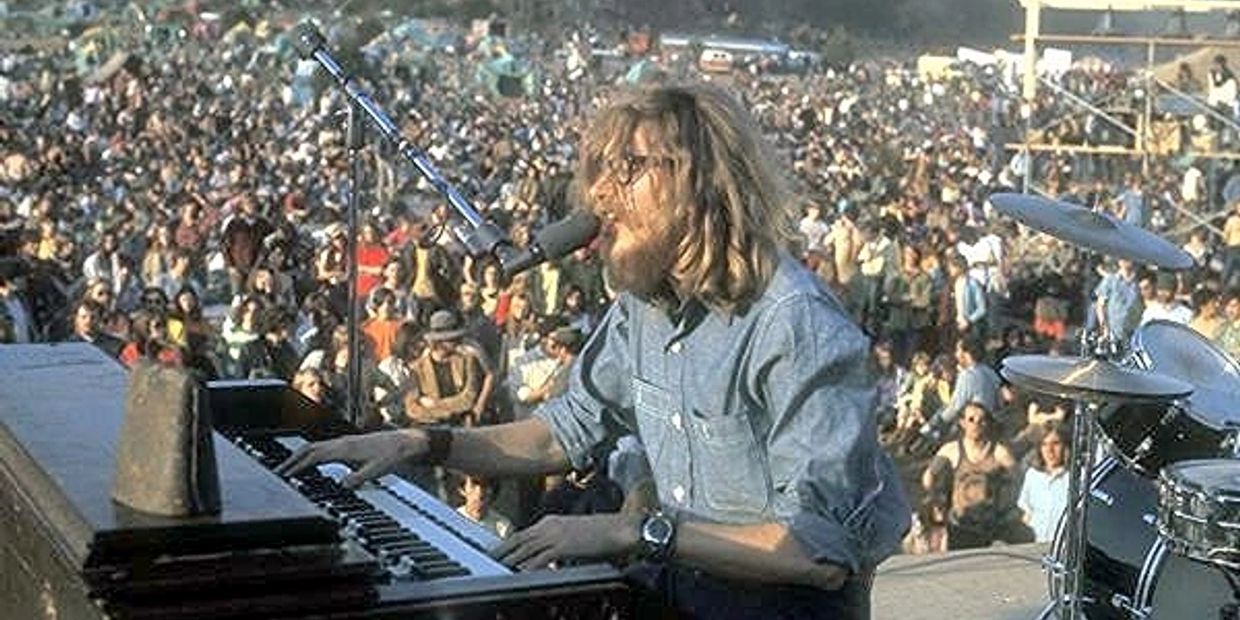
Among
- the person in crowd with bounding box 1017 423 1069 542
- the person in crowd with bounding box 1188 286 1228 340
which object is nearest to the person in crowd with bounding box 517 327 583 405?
the person in crowd with bounding box 1017 423 1069 542

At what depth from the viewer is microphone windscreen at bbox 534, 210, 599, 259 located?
2.47m

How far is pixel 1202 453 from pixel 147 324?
4.37 meters

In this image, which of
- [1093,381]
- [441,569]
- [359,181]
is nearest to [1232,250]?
[1093,381]

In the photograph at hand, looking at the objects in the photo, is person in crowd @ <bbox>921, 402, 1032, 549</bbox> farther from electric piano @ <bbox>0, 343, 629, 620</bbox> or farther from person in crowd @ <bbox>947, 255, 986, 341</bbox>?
electric piano @ <bbox>0, 343, 629, 620</bbox>

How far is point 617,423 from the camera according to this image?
2.53 meters

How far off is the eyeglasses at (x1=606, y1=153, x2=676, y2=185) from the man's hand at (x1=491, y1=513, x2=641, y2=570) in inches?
16.0

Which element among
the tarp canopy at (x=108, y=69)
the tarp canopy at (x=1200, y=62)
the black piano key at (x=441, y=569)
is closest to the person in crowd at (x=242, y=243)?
the black piano key at (x=441, y=569)

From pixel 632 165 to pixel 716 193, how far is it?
0.11 m

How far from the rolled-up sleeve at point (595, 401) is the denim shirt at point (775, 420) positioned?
0.46 ft

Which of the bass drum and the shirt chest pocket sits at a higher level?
the shirt chest pocket

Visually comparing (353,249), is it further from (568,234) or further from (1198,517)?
(1198,517)

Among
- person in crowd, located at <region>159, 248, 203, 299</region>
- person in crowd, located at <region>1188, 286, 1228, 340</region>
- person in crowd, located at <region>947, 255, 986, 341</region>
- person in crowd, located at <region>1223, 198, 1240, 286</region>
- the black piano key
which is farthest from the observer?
person in crowd, located at <region>1223, 198, 1240, 286</region>

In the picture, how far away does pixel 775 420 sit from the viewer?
6.79 feet

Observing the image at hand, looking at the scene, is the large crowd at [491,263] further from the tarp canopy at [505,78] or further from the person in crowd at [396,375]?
the tarp canopy at [505,78]
